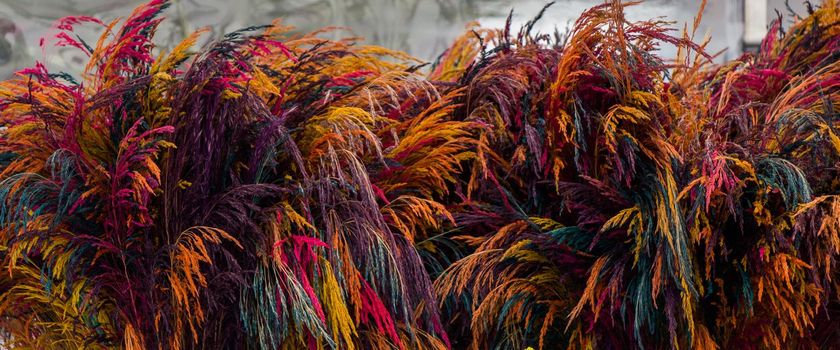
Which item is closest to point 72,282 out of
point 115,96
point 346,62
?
point 115,96

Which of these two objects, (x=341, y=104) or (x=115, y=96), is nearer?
(x=115, y=96)

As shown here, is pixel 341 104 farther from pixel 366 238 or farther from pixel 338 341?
pixel 338 341

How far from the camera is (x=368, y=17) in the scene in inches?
93.9

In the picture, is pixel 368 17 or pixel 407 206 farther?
pixel 368 17

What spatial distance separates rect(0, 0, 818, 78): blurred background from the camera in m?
2.02

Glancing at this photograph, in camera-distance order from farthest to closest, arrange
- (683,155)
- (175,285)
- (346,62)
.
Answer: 1. (346,62)
2. (683,155)
3. (175,285)

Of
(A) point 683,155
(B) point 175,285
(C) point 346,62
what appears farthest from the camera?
(C) point 346,62

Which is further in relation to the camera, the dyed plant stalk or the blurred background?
the blurred background

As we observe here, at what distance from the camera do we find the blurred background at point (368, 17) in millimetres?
2023

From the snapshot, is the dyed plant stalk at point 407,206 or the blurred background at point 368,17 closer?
the dyed plant stalk at point 407,206

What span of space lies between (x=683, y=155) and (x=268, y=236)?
1.62 ft

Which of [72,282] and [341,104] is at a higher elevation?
[341,104]

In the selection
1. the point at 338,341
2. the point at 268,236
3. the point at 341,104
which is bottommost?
the point at 338,341

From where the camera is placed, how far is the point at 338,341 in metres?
0.93
